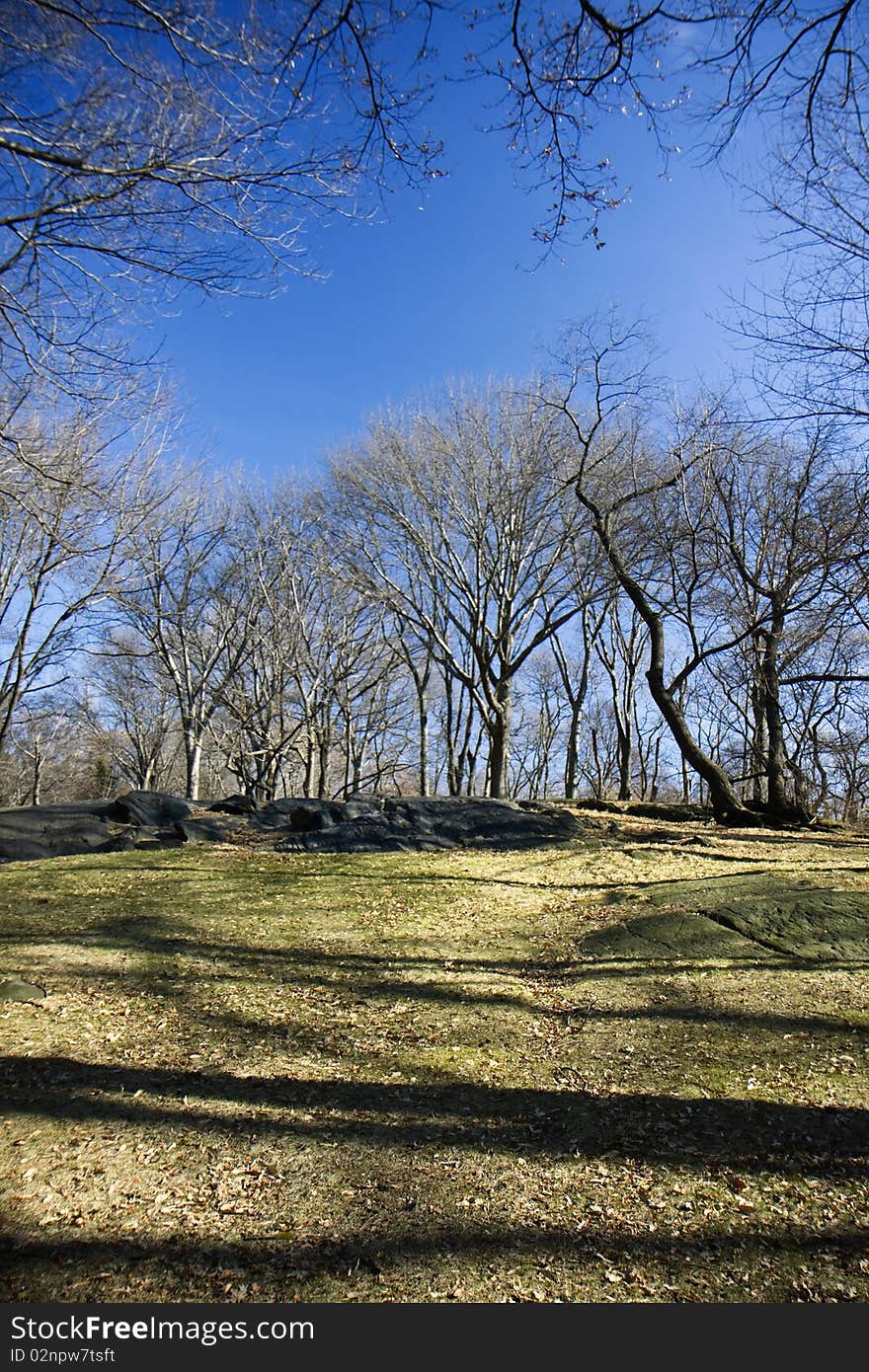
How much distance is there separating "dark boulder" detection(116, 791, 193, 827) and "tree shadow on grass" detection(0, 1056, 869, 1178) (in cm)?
813

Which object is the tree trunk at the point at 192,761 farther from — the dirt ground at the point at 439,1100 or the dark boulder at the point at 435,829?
the dirt ground at the point at 439,1100

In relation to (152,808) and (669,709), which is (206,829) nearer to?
(152,808)

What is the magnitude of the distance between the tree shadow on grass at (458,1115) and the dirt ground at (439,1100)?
2cm

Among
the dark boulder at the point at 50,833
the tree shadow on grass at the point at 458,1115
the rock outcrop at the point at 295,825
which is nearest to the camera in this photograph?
the tree shadow on grass at the point at 458,1115

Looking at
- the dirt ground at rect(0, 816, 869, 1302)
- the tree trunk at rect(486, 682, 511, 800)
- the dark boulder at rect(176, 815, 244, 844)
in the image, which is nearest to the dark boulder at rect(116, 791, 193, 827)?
the dark boulder at rect(176, 815, 244, 844)

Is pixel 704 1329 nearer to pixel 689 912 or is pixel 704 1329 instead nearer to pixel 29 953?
pixel 689 912

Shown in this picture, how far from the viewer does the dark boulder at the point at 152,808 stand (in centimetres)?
1187

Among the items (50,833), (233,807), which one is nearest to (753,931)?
(50,833)

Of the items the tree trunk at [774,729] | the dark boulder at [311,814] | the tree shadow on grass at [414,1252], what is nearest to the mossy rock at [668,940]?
the tree shadow on grass at [414,1252]

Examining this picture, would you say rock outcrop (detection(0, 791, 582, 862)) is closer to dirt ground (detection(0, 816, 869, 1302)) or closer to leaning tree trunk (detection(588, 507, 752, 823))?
leaning tree trunk (detection(588, 507, 752, 823))

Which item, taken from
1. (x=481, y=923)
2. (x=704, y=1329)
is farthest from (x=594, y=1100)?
(x=481, y=923)

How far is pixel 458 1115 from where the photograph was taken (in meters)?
3.71

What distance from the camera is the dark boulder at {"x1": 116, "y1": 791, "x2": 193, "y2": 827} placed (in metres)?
11.9

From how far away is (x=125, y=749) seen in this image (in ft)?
110
